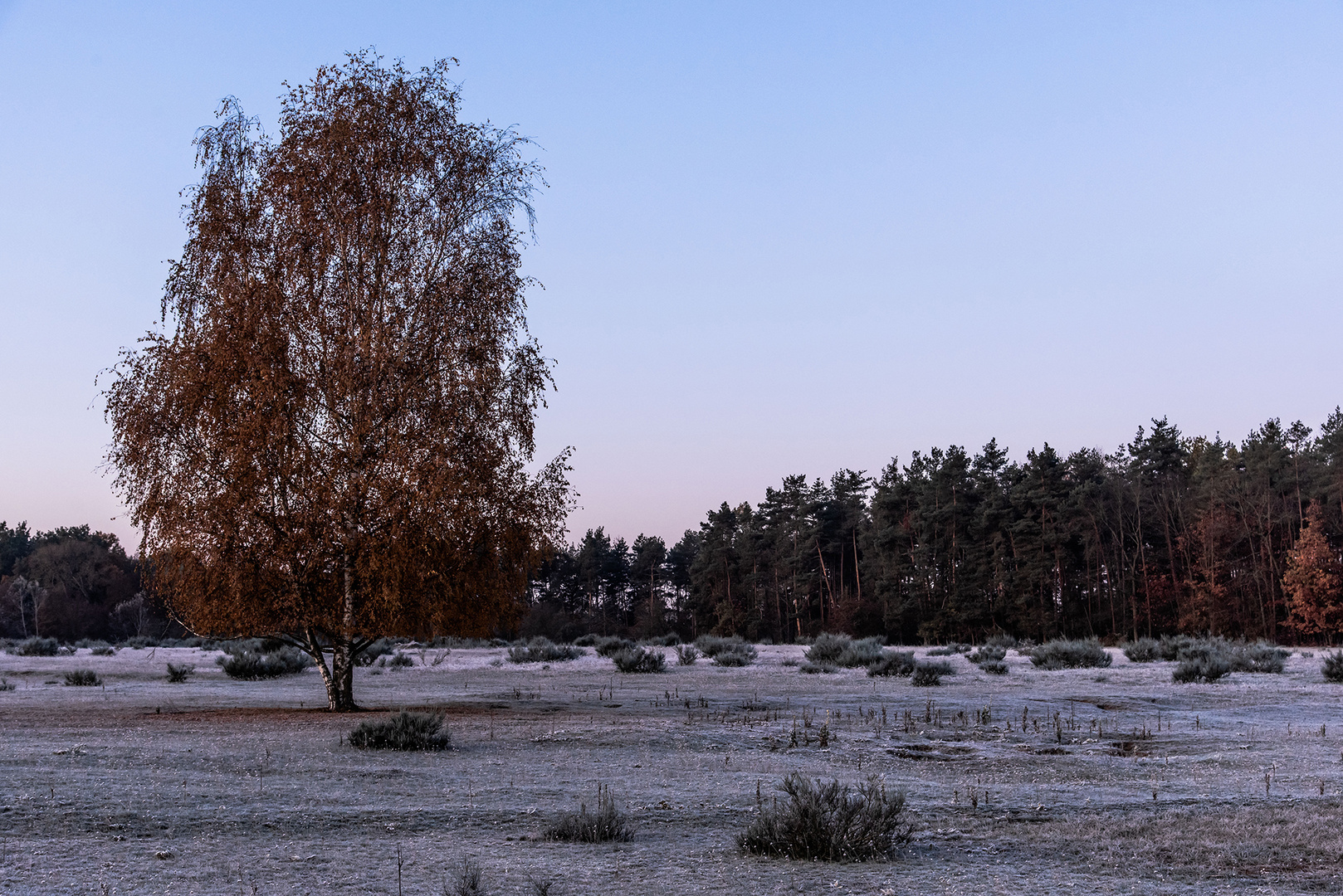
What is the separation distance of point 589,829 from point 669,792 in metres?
2.15

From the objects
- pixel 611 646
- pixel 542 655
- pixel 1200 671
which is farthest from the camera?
pixel 611 646

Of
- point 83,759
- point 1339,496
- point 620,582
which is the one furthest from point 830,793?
point 620,582

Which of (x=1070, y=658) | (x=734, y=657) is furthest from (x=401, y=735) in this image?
(x=1070, y=658)

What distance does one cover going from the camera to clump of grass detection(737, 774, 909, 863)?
6523mm

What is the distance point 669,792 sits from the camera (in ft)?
29.1

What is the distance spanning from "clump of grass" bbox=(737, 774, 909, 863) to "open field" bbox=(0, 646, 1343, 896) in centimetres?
19

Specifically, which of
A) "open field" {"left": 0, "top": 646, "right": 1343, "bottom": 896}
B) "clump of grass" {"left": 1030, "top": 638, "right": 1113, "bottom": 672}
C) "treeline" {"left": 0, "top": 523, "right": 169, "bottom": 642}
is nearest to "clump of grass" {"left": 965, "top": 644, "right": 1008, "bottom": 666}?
"clump of grass" {"left": 1030, "top": 638, "right": 1113, "bottom": 672}

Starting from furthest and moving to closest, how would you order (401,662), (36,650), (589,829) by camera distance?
(36,650) < (401,662) < (589,829)

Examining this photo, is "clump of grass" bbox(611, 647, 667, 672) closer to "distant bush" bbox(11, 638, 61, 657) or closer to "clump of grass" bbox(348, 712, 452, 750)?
"clump of grass" bbox(348, 712, 452, 750)

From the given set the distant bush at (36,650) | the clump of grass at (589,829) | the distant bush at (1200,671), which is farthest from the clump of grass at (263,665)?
the distant bush at (1200,671)

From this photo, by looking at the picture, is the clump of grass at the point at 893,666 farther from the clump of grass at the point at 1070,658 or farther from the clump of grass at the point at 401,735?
the clump of grass at the point at 401,735

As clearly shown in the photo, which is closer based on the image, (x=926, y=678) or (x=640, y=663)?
(x=926, y=678)

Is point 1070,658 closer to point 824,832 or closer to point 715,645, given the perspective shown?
point 715,645

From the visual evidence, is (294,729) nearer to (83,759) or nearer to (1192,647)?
(83,759)
